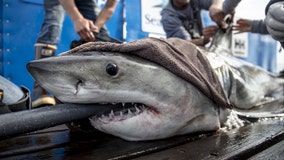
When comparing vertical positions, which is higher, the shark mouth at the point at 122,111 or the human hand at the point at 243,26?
the human hand at the point at 243,26

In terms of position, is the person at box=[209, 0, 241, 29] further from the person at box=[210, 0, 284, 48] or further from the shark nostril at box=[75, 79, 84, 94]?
the shark nostril at box=[75, 79, 84, 94]

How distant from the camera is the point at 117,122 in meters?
0.90

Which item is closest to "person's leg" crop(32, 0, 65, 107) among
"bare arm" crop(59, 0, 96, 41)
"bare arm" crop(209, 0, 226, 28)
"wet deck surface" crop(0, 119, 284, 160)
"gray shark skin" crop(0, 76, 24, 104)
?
"bare arm" crop(59, 0, 96, 41)

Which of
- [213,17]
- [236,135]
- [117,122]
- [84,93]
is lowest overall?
[236,135]

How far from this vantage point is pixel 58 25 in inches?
91.5

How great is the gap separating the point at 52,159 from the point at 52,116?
4.7 inches

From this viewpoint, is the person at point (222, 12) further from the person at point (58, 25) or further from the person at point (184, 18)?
the person at point (58, 25)

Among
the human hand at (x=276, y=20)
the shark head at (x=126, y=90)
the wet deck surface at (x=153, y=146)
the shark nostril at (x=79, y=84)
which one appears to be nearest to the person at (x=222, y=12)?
the human hand at (x=276, y=20)

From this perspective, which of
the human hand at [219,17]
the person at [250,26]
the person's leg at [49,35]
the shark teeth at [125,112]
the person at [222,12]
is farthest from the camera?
the person at [250,26]

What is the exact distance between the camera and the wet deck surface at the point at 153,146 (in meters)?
0.79

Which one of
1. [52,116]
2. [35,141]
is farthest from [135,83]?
[35,141]

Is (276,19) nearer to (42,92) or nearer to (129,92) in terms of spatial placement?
(129,92)

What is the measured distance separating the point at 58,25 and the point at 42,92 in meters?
0.62

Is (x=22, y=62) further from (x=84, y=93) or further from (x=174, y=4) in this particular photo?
(x=84, y=93)
